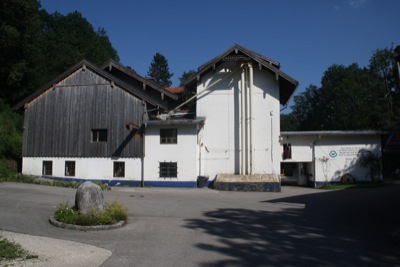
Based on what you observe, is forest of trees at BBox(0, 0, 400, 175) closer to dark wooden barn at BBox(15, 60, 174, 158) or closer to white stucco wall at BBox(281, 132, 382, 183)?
dark wooden barn at BBox(15, 60, 174, 158)

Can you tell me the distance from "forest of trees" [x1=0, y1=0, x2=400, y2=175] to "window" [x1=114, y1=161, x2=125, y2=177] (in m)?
8.36

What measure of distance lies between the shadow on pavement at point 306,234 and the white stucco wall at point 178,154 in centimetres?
1054

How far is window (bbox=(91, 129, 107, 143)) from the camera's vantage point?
2573cm

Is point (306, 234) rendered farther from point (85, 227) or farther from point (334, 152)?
point (334, 152)

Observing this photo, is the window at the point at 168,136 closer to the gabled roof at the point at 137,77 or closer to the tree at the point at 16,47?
the gabled roof at the point at 137,77

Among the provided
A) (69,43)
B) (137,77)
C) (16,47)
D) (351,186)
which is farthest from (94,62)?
(351,186)

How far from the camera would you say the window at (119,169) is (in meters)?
25.3

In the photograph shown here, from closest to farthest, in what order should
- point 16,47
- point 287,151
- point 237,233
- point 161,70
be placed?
point 237,233 < point 287,151 < point 16,47 < point 161,70

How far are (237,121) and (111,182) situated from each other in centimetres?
995

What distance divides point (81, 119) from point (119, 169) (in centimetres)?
459

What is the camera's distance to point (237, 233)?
9844 millimetres

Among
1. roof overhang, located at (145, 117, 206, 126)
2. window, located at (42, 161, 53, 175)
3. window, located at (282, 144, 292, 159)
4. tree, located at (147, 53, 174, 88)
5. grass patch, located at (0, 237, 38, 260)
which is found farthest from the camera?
tree, located at (147, 53, 174, 88)

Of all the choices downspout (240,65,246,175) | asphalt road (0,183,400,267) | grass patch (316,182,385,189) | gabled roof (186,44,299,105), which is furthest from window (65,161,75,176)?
grass patch (316,182,385,189)

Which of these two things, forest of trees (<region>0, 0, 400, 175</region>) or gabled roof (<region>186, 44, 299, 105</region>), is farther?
forest of trees (<region>0, 0, 400, 175</region>)
